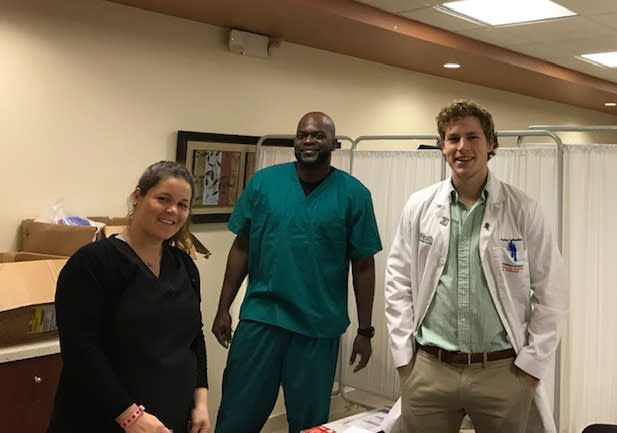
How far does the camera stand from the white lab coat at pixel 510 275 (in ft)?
5.80

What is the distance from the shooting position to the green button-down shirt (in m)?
1.76

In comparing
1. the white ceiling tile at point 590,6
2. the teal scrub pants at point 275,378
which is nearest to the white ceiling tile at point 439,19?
the white ceiling tile at point 590,6

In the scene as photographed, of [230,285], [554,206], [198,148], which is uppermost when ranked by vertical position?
[198,148]

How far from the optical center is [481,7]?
3213mm

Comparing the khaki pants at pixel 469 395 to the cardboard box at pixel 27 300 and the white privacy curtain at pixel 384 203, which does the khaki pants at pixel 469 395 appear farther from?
the cardboard box at pixel 27 300

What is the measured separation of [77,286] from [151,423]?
0.35 m

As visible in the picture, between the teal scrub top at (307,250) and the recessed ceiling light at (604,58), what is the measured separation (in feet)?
9.15

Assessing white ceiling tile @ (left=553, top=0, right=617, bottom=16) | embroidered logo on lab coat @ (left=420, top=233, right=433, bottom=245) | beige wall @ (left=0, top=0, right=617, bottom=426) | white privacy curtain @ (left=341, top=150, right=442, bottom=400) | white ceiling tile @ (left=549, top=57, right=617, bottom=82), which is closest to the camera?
embroidered logo on lab coat @ (left=420, top=233, right=433, bottom=245)

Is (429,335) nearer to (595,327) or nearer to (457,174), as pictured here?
(457,174)

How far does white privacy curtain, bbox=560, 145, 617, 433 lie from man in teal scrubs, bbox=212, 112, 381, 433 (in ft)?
2.48

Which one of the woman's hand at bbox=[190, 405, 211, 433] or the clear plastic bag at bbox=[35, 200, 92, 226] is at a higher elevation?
the clear plastic bag at bbox=[35, 200, 92, 226]

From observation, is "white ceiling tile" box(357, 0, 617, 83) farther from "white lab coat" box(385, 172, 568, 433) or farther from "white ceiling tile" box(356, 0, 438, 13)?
"white lab coat" box(385, 172, 568, 433)

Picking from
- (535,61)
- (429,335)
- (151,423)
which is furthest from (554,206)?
(535,61)

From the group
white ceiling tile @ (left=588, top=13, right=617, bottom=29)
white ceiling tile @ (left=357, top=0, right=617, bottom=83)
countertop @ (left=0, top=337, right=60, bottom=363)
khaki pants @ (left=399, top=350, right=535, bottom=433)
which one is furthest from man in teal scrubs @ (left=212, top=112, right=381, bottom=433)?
white ceiling tile @ (left=588, top=13, right=617, bottom=29)
